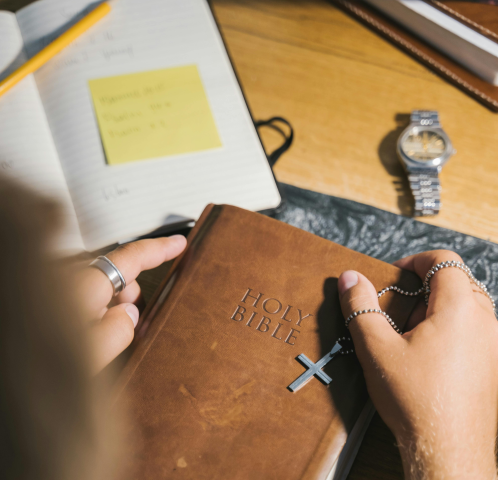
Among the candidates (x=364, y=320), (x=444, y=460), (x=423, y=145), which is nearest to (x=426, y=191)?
(x=423, y=145)

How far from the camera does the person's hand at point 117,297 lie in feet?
1.74

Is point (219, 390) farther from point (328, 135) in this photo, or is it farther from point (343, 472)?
point (328, 135)

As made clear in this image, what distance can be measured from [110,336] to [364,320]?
323 mm

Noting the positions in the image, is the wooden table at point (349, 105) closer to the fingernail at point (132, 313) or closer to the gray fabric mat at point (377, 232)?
the gray fabric mat at point (377, 232)

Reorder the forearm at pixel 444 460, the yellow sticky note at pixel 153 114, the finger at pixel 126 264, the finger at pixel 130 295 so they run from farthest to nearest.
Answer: the yellow sticky note at pixel 153 114 → the finger at pixel 130 295 → the finger at pixel 126 264 → the forearm at pixel 444 460

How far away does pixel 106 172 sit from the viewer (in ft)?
2.42

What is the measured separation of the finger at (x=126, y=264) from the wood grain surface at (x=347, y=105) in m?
0.09

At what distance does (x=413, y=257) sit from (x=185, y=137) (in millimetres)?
455

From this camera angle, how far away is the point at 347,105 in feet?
2.89

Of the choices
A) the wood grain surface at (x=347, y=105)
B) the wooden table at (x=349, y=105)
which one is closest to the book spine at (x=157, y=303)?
the wood grain surface at (x=347, y=105)

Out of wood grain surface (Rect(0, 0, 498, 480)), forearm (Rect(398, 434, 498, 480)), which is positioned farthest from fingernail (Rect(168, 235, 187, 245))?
forearm (Rect(398, 434, 498, 480))

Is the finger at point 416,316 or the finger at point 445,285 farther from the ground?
the finger at point 445,285

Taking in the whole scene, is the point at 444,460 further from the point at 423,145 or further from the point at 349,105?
the point at 349,105

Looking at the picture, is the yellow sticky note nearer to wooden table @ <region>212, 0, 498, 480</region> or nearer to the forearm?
wooden table @ <region>212, 0, 498, 480</region>
